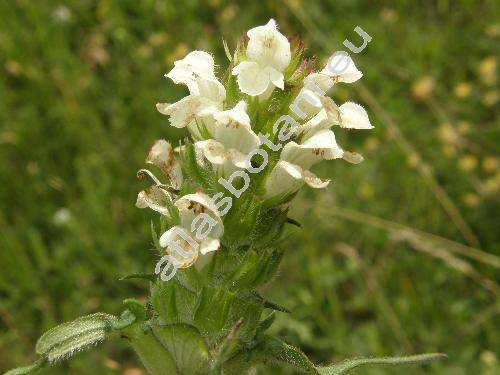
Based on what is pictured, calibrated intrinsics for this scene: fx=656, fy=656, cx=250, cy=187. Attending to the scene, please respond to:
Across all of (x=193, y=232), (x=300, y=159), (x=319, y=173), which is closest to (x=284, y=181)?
(x=300, y=159)

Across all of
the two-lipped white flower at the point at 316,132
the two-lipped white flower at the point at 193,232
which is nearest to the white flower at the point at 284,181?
the two-lipped white flower at the point at 316,132

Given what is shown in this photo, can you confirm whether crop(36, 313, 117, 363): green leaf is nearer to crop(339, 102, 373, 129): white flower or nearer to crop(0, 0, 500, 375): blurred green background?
crop(339, 102, 373, 129): white flower

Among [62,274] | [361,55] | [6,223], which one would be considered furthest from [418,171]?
[6,223]

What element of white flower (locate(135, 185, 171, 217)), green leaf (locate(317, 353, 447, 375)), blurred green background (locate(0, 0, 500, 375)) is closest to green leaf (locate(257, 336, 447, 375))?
green leaf (locate(317, 353, 447, 375))

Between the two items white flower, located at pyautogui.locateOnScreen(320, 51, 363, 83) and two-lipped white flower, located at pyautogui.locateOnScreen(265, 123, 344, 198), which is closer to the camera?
two-lipped white flower, located at pyautogui.locateOnScreen(265, 123, 344, 198)

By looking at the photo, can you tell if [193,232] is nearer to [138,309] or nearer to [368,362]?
[138,309]

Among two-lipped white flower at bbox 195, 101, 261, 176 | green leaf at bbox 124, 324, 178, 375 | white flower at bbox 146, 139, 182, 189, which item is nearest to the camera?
two-lipped white flower at bbox 195, 101, 261, 176
